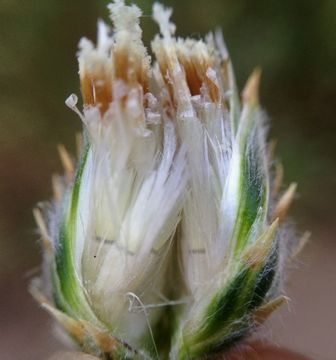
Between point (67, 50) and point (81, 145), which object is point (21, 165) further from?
point (81, 145)

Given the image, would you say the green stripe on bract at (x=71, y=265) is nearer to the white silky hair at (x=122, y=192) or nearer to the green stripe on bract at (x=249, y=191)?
the white silky hair at (x=122, y=192)

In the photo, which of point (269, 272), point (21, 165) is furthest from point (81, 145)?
point (21, 165)

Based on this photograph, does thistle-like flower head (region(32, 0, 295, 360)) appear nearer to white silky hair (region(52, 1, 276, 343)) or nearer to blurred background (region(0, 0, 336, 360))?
white silky hair (region(52, 1, 276, 343))

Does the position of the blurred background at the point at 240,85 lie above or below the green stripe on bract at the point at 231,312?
above

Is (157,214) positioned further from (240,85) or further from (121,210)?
(240,85)

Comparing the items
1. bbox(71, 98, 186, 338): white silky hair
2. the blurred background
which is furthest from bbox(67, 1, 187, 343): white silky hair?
the blurred background

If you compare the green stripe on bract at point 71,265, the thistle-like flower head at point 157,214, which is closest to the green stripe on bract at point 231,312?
the thistle-like flower head at point 157,214
